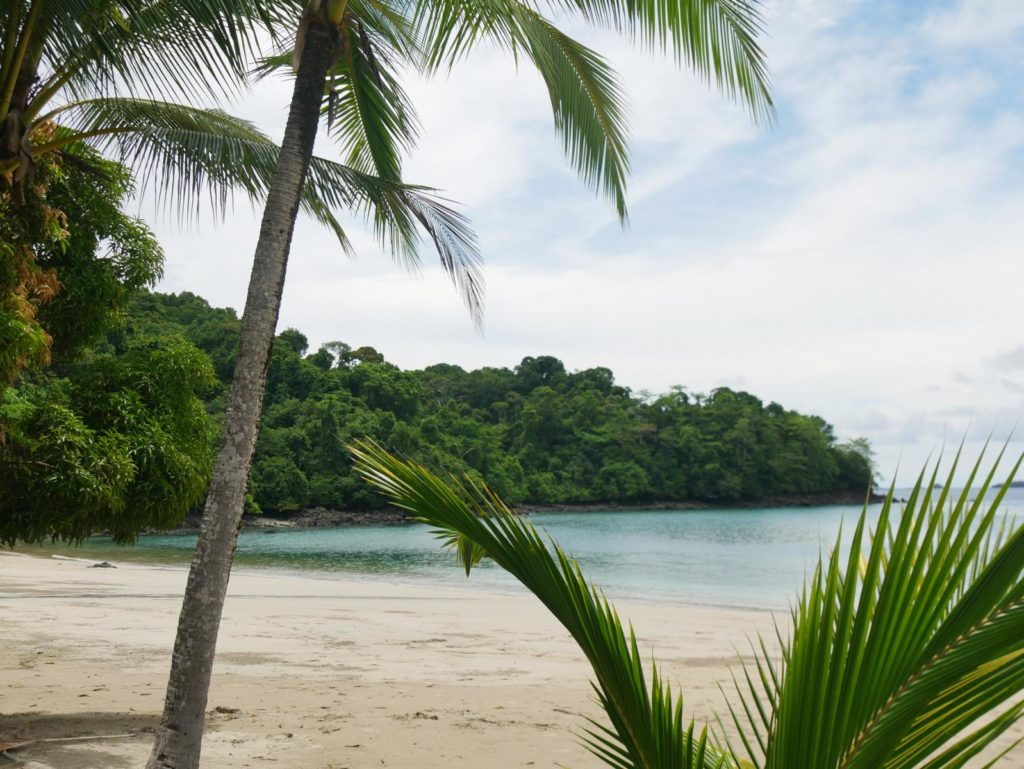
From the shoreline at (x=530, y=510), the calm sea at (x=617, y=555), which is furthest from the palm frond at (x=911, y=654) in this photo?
the shoreline at (x=530, y=510)

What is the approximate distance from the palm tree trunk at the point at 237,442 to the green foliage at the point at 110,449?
1.21m

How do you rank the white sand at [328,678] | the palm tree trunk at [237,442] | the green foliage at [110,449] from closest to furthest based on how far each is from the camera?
the palm tree trunk at [237,442], the green foliage at [110,449], the white sand at [328,678]

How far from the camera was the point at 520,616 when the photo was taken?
46.3 feet

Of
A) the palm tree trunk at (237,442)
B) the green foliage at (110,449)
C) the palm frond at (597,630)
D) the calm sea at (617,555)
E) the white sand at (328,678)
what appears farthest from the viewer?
the calm sea at (617,555)

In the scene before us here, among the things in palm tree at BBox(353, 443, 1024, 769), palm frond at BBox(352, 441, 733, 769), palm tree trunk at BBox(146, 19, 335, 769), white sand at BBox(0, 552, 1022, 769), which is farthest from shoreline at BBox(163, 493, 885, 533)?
palm tree at BBox(353, 443, 1024, 769)

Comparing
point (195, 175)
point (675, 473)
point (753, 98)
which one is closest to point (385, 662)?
A: point (195, 175)

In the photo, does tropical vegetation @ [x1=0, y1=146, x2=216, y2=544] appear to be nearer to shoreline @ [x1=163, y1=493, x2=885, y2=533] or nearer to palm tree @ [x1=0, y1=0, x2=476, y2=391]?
palm tree @ [x1=0, y1=0, x2=476, y2=391]

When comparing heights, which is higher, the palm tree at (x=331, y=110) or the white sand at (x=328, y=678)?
the palm tree at (x=331, y=110)

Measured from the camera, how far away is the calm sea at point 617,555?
927 inches

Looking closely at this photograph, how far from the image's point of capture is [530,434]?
7462 centimetres

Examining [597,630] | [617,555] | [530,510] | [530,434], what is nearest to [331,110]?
[597,630]

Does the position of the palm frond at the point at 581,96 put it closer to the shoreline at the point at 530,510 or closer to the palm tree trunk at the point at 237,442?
the palm tree trunk at the point at 237,442

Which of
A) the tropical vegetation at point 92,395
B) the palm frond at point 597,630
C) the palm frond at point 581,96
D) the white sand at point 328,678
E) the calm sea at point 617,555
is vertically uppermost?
the palm frond at point 581,96

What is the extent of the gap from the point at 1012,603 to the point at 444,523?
1059 mm
